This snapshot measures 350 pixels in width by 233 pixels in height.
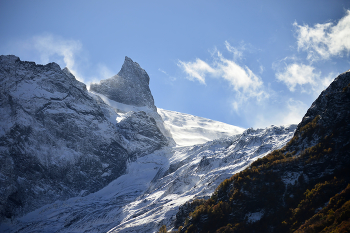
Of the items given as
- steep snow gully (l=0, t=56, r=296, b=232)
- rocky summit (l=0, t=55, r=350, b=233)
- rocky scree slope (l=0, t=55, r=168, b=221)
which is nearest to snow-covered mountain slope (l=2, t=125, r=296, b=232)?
steep snow gully (l=0, t=56, r=296, b=232)

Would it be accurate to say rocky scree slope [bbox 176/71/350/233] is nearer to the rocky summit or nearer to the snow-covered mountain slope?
the rocky summit

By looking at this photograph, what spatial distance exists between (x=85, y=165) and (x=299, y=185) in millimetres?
143006

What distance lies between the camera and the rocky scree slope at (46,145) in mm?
147125

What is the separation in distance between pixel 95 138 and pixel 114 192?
40.0 metres

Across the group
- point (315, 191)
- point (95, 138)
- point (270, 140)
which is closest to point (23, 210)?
point (95, 138)

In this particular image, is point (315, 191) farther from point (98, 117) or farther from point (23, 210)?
point (98, 117)

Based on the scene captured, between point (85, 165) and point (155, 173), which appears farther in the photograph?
point (155, 173)

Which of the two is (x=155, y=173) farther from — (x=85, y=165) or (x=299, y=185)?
(x=299, y=185)

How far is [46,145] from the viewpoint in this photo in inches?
6467

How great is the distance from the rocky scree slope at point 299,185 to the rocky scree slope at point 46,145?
11926 centimetres

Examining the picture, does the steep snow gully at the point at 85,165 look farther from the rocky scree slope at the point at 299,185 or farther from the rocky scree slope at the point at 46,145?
the rocky scree slope at the point at 299,185

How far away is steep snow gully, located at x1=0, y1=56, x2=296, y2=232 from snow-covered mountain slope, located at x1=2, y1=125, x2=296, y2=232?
44 centimetres

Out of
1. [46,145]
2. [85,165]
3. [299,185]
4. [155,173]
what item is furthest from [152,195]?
[299,185]

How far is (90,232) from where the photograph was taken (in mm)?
109875
